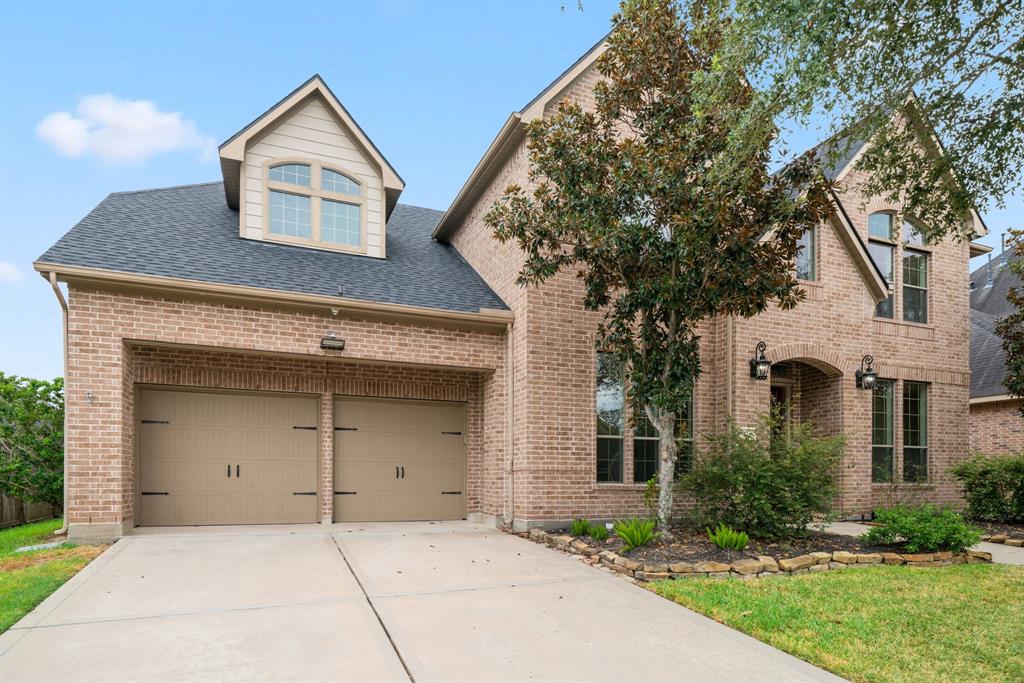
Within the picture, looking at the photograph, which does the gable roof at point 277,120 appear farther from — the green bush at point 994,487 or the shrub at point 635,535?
the green bush at point 994,487

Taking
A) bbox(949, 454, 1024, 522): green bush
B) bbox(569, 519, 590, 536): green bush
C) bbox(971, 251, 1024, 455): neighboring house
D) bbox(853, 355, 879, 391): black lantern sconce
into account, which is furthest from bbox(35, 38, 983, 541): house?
bbox(971, 251, 1024, 455): neighboring house

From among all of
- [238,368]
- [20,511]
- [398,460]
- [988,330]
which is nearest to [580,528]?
[398,460]

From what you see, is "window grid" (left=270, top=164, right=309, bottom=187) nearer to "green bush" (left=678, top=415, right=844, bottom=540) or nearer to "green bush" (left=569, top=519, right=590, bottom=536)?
"green bush" (left=569, top=519, right=590, bottom=536)

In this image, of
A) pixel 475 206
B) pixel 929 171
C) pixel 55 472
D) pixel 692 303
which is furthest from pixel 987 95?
pixel 55 472

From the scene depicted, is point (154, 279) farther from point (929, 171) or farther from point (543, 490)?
point (929, 171)

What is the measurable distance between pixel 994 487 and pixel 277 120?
49.0 ft

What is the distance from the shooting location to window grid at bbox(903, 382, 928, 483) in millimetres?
12516

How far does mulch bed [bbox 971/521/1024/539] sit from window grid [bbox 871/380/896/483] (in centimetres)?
164

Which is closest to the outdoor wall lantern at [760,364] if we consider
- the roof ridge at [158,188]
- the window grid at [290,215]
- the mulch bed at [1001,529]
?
the mulch bed at [1001,529]

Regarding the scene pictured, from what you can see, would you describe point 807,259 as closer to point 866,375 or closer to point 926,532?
point 866,375

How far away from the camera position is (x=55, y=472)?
38.5 ft

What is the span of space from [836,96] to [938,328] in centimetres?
908

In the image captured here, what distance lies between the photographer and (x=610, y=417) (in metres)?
10.3

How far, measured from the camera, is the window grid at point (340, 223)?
11.4m
